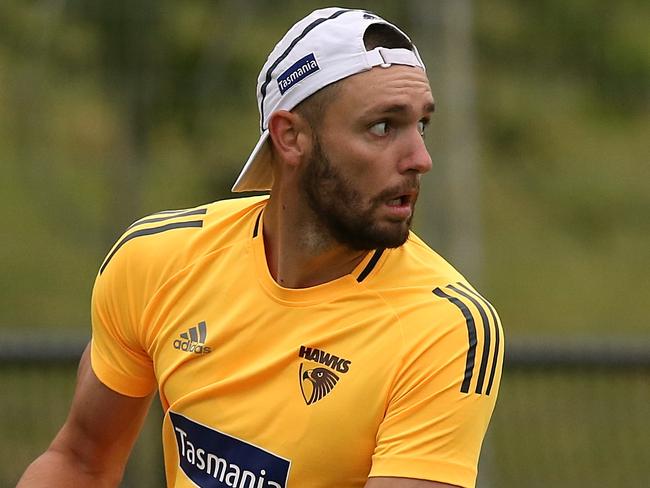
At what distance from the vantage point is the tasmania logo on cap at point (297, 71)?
151 inches

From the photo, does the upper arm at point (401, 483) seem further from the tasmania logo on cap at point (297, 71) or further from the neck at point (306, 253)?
the tasmania logo on cap at point (297, 71)

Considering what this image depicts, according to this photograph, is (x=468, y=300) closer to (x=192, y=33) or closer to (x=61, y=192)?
(x=192, y=33)

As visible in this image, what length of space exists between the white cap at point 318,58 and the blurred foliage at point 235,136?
5153mm

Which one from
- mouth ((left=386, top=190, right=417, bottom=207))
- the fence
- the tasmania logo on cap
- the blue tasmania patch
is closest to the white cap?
the tasmania logo on cap

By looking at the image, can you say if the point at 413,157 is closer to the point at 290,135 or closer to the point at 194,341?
the point at 290,135

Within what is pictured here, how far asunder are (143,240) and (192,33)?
5255mm

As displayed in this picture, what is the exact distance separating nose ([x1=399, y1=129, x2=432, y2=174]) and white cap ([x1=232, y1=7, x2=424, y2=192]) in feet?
0.74

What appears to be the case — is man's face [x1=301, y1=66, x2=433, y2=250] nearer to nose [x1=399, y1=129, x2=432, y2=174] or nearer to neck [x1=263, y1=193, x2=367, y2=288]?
nose [x1=399, y1=129, x2=432, y2=174]

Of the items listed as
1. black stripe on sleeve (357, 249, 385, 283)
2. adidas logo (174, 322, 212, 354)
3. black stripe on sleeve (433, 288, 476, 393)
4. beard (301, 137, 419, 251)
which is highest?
beard (301, 137, 419, 251)

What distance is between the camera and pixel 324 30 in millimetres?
3879

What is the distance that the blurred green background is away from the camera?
912 cm

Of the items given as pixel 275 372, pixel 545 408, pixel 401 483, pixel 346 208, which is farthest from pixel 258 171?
pixel 545 408

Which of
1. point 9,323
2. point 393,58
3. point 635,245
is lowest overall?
point 9,323

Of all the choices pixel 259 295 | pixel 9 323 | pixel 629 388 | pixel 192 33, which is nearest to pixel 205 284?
pixel 259 295
